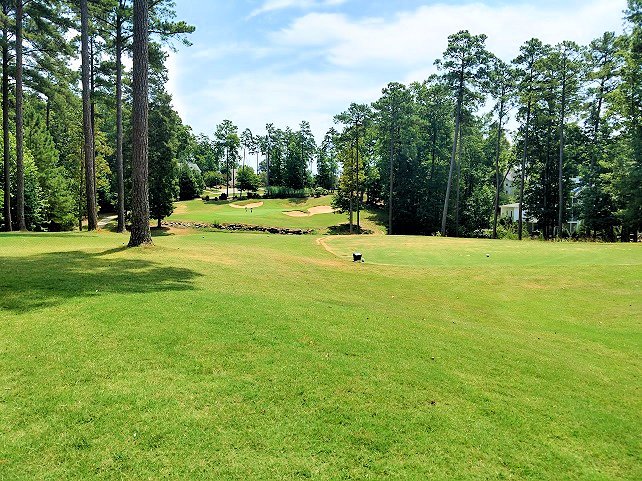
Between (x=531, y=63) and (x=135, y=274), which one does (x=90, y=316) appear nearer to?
(x=135, y=274)

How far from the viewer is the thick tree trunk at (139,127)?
13.4 meters

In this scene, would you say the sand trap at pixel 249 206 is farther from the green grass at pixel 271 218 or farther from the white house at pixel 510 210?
the white house at pixel 510 210

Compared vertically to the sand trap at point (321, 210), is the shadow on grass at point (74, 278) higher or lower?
lower

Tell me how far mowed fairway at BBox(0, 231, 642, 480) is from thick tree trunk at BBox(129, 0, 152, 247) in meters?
3.88

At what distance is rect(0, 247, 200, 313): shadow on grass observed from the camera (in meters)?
7.05

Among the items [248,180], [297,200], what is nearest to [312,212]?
[297,200]

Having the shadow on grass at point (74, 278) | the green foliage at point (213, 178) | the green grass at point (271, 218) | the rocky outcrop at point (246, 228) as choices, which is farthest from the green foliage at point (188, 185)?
the shadow on grass at point (74, 278)

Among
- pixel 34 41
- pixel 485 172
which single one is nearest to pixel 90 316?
pixel 34 41

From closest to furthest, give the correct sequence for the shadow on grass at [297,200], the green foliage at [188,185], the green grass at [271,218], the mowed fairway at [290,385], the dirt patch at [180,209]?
the mowed fairway at [290,385], the green grass at [271,218], the dirt patch at [180,209], the shadow on grass at [297,200], the green foliage at [188,185]

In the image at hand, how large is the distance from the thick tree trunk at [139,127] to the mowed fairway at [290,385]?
3882mm

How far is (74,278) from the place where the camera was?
28.0 feet

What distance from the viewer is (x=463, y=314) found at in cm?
995

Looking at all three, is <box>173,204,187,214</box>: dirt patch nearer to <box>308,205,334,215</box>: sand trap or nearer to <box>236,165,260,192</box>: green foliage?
<box>236,165,260,192</box>: green foliage

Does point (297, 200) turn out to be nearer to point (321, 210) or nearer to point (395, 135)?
point (321, 210)
